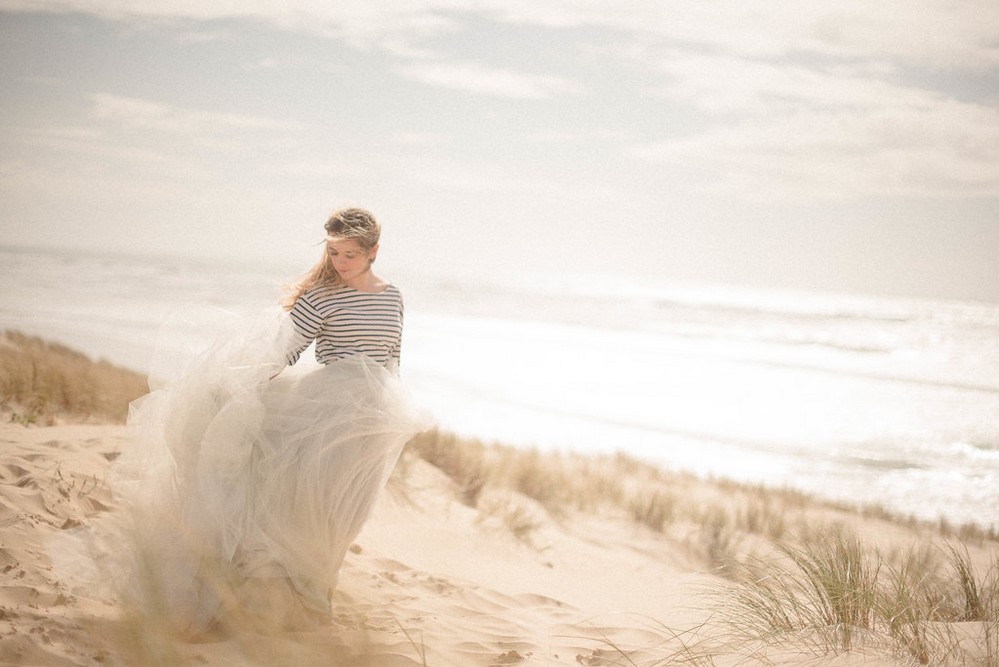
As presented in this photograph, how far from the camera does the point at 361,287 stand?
15.9 ft

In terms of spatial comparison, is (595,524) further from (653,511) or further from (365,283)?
(365,283)

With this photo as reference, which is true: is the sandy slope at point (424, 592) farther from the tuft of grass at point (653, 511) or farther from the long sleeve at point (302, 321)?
the long sleeve at point (302, 321)

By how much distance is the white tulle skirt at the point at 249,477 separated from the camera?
425 centimetres

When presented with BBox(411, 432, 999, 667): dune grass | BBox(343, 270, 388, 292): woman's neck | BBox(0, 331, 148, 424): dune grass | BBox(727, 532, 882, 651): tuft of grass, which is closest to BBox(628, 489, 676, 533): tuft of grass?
BBox(411, 432, 999, 667): dune grass

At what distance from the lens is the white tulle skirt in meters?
4.25

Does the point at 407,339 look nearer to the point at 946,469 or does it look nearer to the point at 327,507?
the point at 946,469

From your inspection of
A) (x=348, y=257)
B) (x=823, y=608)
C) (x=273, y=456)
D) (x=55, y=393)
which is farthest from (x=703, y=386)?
(x=273, y=456)

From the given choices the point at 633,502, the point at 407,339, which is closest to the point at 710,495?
the point at 633,502

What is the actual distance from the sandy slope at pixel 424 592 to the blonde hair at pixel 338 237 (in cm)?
210

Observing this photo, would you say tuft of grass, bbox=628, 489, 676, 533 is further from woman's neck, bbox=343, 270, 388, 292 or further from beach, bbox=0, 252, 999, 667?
woman's neck, bbox=343, 270, 388, 292

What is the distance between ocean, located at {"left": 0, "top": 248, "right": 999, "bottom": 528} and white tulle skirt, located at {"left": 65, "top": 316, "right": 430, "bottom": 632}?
1.72 feet

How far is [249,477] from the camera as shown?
4.46 metres

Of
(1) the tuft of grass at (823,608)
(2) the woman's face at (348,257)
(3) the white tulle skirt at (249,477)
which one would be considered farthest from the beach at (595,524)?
(2) the woman's face at (348,257)

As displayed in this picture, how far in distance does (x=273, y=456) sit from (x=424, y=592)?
1924 millimetres
